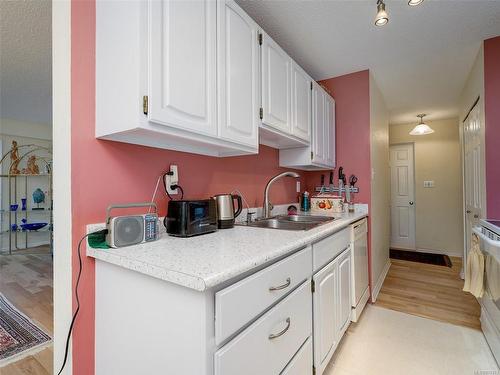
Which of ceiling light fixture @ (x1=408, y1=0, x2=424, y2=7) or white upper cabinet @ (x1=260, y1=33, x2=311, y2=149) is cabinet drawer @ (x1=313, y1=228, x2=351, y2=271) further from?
ceiling light fixture @ (x1=408, y1=0, x2=424, y2=7)

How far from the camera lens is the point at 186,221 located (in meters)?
1.17

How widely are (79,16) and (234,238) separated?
1.14 metres

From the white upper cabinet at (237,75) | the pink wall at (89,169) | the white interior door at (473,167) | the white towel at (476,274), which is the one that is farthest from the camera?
the white interior door at (473,167)

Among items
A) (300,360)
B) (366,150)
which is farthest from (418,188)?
(300,360)

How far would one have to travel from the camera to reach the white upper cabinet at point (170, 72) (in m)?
0.92

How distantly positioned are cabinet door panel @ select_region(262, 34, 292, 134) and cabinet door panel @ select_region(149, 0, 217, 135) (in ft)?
1.52

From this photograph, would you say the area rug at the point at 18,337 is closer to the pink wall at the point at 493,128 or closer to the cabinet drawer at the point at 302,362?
the cabinet drawer at the point at 302,362

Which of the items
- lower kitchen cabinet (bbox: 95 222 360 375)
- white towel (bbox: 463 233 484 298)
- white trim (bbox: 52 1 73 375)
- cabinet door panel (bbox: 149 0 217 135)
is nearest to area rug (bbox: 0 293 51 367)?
white trim (bbox: 52 1 73 375)

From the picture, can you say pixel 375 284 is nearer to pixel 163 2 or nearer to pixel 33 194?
pixel 163 2

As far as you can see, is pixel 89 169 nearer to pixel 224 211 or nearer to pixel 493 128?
pixel 224 211

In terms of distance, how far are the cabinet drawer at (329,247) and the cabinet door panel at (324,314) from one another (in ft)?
0.14

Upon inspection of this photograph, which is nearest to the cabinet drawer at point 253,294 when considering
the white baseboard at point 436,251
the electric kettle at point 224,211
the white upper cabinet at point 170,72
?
the electric kettle at point 224,211

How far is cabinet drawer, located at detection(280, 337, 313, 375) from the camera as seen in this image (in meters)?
1.05

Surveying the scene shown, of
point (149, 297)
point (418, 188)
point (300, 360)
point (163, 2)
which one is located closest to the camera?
point (149, 297)
